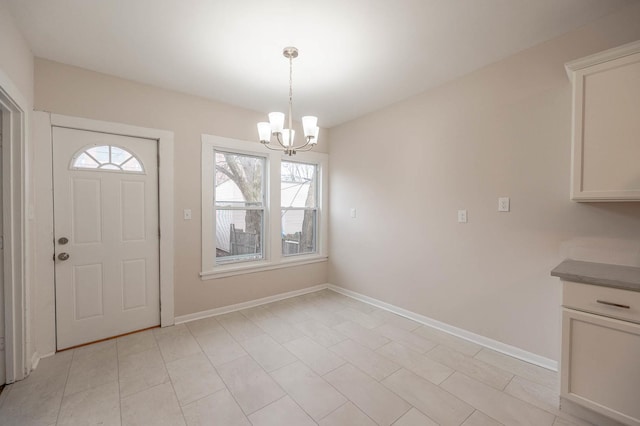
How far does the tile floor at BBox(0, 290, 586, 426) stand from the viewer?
166cm

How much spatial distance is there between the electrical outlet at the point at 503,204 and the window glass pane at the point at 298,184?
8.25ft

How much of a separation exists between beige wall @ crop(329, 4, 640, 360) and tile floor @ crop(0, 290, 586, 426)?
424 mm


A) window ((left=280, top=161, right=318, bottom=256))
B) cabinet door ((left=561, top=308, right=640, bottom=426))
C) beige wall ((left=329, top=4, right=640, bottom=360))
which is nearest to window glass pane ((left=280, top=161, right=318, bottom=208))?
window ((left=280, top=161, right=318, bottom=256))

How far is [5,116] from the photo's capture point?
75.6 inches

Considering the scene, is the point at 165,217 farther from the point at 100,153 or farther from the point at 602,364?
the point at 602,364

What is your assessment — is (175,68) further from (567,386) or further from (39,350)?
(567,386)

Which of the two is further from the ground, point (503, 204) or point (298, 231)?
point (503, 204)

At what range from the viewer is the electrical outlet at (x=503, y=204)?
2344 mm

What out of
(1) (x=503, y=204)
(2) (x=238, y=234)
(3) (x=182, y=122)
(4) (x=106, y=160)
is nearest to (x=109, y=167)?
(4) (x=106, y=160)

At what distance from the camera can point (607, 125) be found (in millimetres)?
1661

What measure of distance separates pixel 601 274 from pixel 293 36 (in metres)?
2.58

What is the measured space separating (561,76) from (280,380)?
313 cm

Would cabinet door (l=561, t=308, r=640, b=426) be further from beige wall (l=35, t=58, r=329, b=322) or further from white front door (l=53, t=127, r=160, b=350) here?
white front door (l=53, t=127, r=160, b=350)

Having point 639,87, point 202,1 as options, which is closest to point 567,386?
point 639,87
